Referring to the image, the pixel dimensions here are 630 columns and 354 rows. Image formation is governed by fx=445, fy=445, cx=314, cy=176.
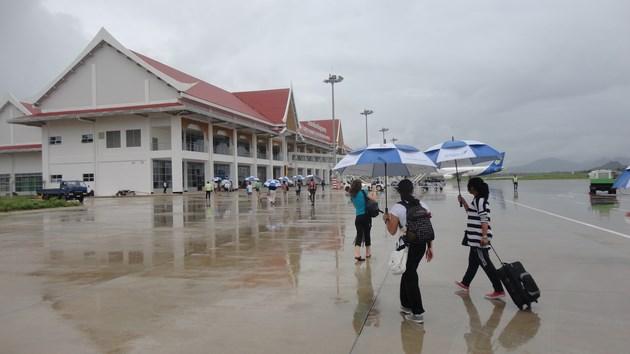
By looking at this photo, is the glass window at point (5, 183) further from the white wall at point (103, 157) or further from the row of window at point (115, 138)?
the row of window at point (115, 138)

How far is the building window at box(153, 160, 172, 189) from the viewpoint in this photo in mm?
45547

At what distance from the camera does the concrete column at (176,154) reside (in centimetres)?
4397

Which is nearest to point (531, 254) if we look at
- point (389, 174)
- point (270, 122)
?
point (389, 174)

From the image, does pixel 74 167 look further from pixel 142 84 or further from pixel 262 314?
pixel 262 314

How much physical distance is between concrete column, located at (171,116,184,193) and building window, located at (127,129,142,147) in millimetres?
4023

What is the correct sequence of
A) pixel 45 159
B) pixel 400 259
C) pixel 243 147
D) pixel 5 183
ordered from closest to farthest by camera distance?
1. pixel 400 259
2. pixel 45 159
3. pixel 5 183
4. pixel 243 147

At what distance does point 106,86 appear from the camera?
47.0 metres

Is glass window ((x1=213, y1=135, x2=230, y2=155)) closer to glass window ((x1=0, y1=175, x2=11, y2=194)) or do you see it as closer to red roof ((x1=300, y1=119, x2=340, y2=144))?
red roof ((x1=300, y1=119, x2=340, y2=144))

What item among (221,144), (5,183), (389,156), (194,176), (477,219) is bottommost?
(477,219)

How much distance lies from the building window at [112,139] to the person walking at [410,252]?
152 ft

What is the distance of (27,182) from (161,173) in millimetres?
22192

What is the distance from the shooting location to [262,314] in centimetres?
528

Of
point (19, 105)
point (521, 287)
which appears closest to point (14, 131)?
point (19, 105)

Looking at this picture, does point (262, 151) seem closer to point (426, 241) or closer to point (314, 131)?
point (314, 131)
